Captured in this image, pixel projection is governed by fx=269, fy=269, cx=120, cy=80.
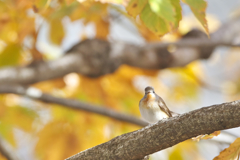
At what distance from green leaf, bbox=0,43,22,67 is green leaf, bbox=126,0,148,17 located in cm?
126

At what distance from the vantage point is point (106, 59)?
1.79 metres

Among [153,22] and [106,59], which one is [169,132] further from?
[106,59]

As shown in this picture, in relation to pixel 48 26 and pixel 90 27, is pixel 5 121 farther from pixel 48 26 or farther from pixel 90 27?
pixel 90 27

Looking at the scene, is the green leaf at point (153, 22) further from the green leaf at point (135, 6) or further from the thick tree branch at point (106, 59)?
the thick tree branch at point (106, 59)

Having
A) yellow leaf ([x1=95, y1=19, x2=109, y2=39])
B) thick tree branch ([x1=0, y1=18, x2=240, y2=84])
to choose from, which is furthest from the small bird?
yellow leaf ([x1=95, y1=19, x2=109, y2=39])

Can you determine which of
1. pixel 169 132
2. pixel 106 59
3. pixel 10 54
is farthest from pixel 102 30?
pixel 169 132

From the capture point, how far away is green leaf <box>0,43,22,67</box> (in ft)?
6.04

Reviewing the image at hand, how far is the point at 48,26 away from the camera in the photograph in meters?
1.89

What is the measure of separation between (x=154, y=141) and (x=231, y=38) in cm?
179

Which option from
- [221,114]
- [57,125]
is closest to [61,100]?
[57,125]

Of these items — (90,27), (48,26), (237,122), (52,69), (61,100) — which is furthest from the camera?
(90,27)

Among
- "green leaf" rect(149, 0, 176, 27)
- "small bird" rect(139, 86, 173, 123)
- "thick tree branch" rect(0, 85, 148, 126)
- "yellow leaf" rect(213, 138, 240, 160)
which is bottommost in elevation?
"yellow leaf" rect(213, 138, 240, 160)

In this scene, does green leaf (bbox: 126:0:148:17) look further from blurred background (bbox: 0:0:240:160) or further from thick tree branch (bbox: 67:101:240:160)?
blurred background (bbox: 0:0:240:160)

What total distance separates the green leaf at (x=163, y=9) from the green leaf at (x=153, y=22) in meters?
0.04
